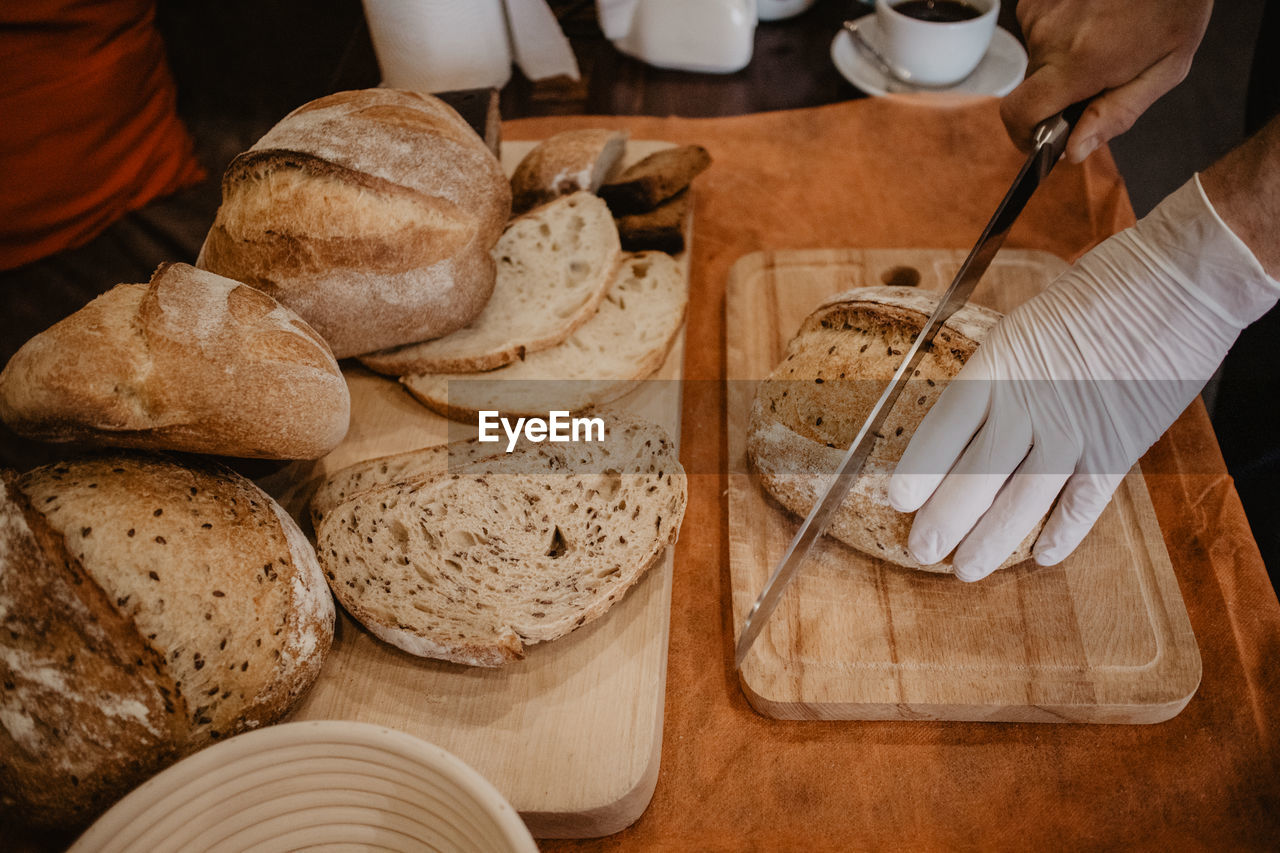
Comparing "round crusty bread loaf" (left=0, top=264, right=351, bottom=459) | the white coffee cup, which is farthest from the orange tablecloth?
the white coffee cup

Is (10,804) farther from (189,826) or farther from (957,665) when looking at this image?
(957,665)

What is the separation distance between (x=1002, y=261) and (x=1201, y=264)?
625 mm

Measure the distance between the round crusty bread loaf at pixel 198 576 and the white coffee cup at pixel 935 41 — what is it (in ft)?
A: 6.57

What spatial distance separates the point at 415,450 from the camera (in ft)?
4.63

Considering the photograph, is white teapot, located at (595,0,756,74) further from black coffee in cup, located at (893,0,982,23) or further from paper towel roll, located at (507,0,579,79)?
black coffee in cup, located at (893,0,982,23)

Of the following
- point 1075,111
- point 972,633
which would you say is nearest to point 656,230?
point 1075,111

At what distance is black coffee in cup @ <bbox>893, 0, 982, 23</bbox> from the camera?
2.03m

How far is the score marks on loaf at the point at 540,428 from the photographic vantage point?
1423mm

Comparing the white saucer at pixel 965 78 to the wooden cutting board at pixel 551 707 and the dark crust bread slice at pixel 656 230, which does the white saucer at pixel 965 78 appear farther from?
the wooden cutting board at pixel 551 707

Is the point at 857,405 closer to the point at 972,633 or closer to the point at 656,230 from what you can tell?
the point at 972,633

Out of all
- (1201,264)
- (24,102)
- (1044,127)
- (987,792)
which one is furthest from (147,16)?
(987,792)

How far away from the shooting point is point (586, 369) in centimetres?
155

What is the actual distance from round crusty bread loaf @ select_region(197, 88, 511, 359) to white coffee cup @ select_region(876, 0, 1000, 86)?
1.30 metres

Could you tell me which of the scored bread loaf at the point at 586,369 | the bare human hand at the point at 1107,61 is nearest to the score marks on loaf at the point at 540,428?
the scored bread loaf at the point at 586,369
